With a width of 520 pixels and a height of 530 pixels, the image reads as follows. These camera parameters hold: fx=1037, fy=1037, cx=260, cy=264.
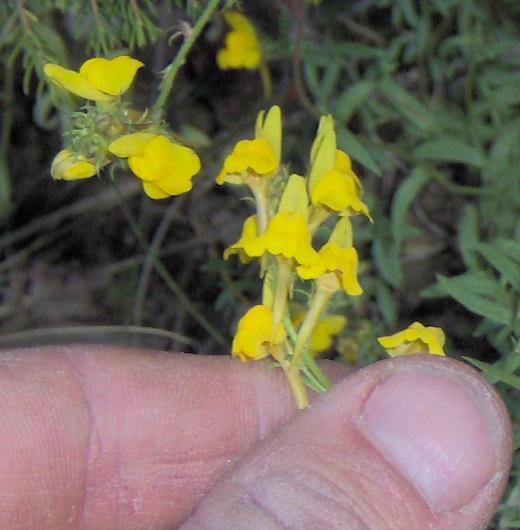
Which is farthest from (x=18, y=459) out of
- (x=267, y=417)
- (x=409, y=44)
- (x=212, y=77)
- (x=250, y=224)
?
(x=212, y=77)

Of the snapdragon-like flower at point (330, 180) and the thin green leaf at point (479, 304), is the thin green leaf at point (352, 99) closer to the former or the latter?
the thin green leaf at point (479, 304)

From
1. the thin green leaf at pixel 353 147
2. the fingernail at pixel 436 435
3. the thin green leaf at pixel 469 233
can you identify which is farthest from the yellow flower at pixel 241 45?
the fingernail at pixel 436 435

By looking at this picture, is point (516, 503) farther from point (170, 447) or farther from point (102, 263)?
point (102, 263)

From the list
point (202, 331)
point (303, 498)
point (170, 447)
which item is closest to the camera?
point (303, 498)

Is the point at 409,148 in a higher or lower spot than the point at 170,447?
higher

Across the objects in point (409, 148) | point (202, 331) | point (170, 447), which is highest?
point (409, 148)
